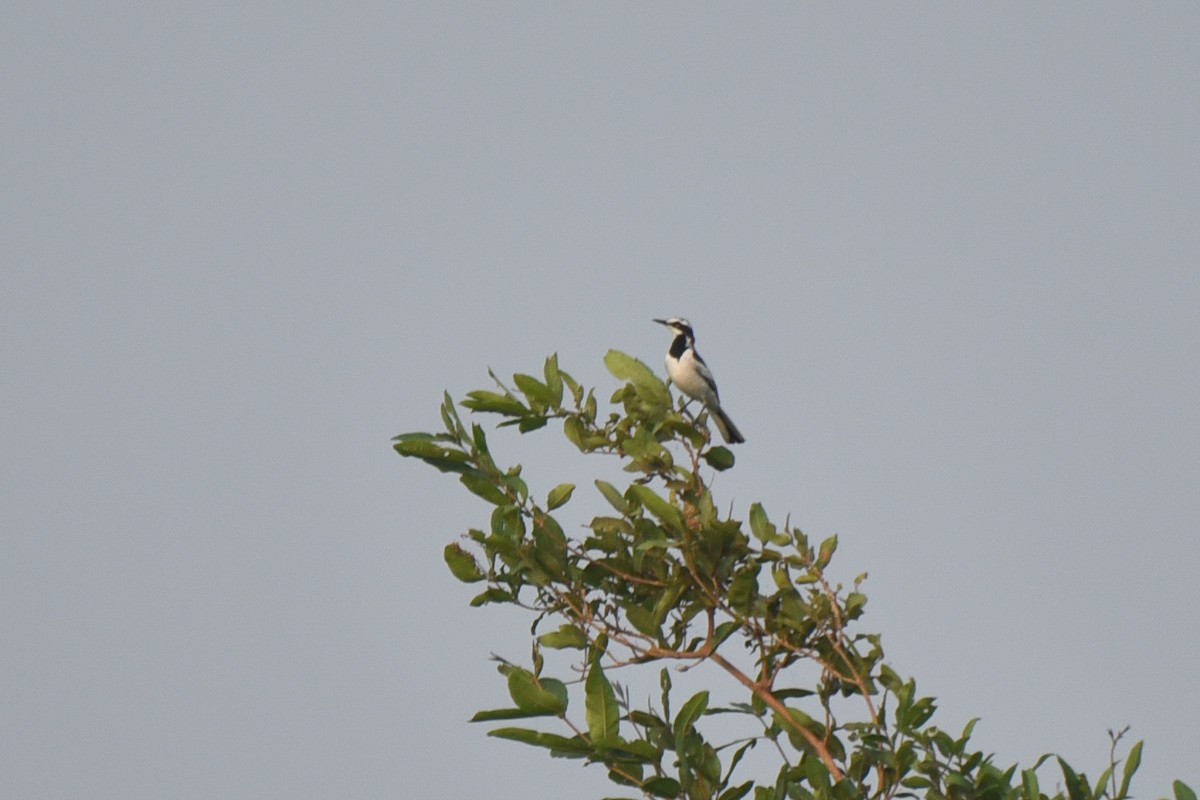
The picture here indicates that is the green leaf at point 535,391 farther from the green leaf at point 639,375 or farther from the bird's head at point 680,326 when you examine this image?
the bird's head at point 680,326

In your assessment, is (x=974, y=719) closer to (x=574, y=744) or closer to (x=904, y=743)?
(x=904, y=743)

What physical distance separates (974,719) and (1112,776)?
1.55 feet

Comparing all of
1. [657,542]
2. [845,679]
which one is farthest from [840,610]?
[657,542]

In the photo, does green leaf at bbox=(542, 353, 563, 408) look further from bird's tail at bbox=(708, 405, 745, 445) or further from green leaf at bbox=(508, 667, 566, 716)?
bird's tail at bbox=(708, 405, 745, 445)

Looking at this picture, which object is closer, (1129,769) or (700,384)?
(1129,769)

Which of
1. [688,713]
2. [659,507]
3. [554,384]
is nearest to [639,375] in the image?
[554,384]

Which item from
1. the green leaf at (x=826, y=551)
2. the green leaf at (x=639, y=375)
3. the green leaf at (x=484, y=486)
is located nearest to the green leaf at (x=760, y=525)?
the green leaf at (x=826, y=551)

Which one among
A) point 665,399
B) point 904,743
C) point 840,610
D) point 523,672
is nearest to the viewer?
point 523,672

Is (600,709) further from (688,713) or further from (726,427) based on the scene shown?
(726,427)

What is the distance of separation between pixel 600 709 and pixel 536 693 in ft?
0.68

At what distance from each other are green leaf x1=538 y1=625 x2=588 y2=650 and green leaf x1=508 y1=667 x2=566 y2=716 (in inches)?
22.8

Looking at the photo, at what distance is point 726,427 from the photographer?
12750 mm

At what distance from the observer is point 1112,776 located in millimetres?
5090

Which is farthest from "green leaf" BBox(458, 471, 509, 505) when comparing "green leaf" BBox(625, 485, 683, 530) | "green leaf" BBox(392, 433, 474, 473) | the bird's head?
the bird's head
